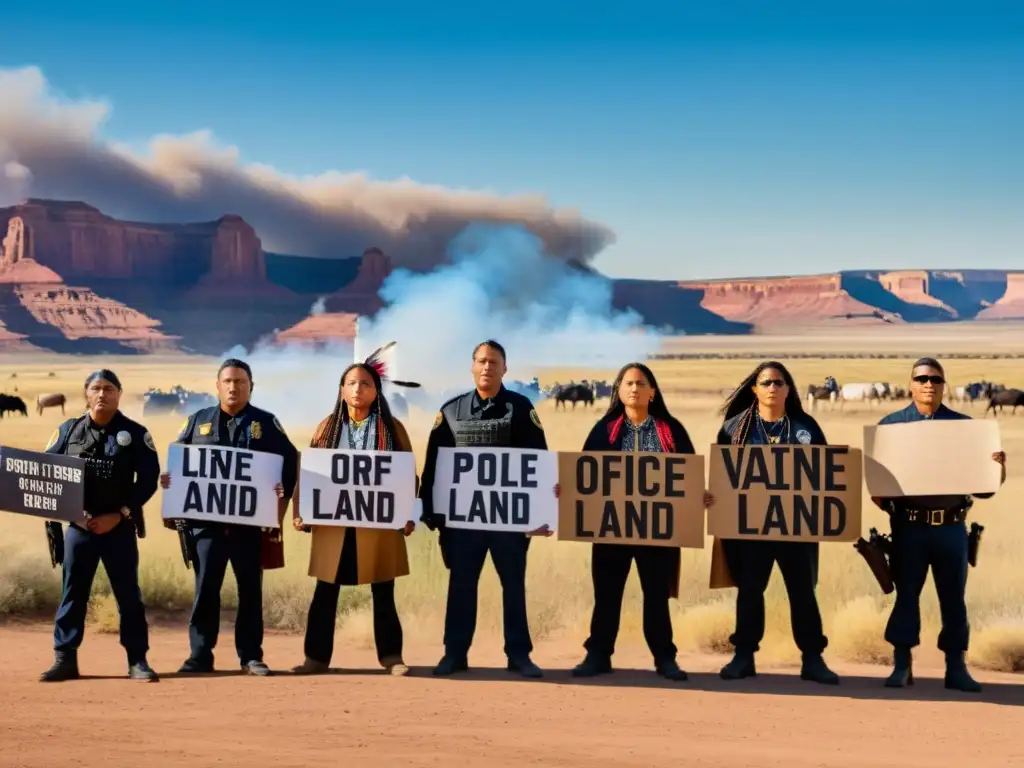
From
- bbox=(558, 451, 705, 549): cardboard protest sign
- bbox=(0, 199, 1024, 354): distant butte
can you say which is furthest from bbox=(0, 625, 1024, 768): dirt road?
bbox=(0, 199, 1024, 354): distant butte

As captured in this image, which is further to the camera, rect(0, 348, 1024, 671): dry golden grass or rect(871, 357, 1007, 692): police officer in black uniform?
rect(0, 348, 1024, 671): dry golden grass

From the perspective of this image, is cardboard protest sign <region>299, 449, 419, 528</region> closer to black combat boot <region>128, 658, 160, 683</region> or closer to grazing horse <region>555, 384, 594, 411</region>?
black combat boot <region>128, 658, 160, 683</region>

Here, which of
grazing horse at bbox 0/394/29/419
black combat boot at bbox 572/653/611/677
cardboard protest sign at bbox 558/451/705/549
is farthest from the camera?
grazing horse at bbox 0/394/29/419

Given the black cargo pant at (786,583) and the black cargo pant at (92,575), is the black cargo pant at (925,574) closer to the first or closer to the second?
the black cargo pant at (786,583)

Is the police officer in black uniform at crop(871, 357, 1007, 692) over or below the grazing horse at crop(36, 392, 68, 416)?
below

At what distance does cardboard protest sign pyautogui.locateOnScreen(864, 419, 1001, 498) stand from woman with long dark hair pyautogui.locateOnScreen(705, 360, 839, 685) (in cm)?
47

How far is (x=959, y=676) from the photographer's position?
32.6 ft

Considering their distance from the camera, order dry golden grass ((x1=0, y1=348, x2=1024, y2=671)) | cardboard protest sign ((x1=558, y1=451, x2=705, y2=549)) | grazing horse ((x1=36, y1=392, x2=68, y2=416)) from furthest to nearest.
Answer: grazing horse ((x1=36, y1=392, x2=68, y2=416)) < dry golden grass ((x1=0, y1=348, x2=1024, y2=671)) < cardboard protest sign ((x1=558, y1=451, x2=705, y2=549))

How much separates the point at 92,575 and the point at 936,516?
566cm

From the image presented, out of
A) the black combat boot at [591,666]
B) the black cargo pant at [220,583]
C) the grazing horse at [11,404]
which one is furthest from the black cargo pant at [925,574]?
the grazing horse at [11,404]

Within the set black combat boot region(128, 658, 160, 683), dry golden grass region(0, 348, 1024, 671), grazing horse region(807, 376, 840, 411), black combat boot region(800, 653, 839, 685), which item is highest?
grazing horse region(807, 376, 840, 411)

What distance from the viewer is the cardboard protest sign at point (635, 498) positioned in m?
10.0

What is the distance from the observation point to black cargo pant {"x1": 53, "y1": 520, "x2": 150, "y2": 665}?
9828mm

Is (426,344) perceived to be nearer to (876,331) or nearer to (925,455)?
(925,455)
